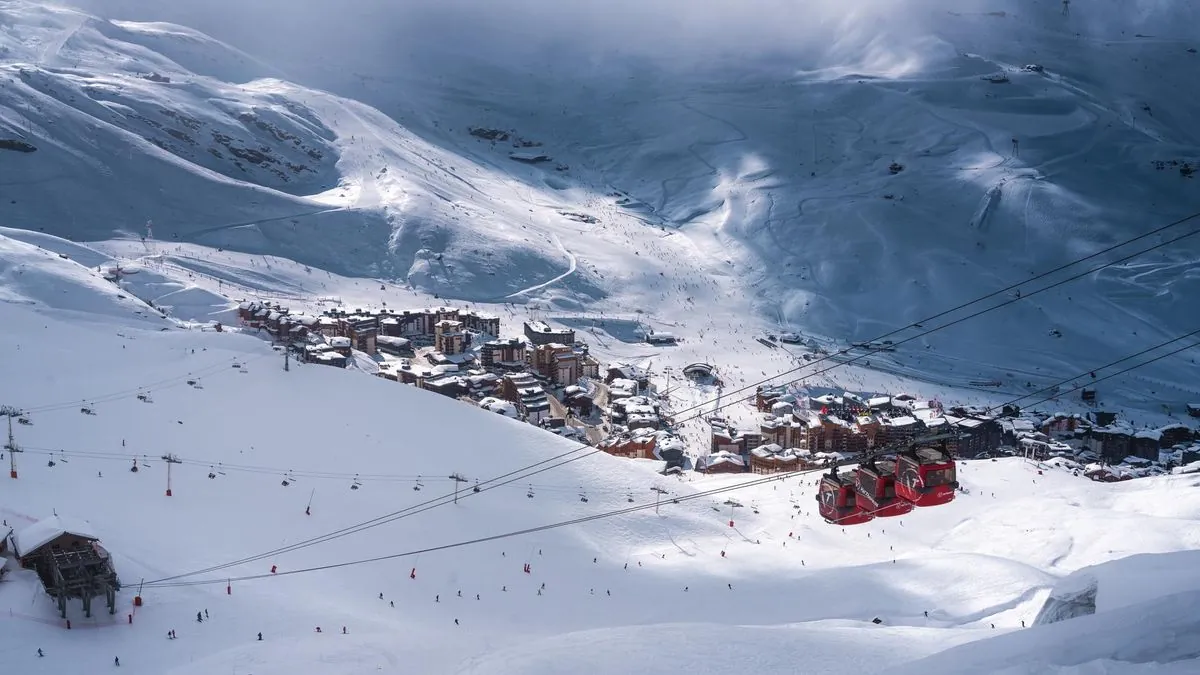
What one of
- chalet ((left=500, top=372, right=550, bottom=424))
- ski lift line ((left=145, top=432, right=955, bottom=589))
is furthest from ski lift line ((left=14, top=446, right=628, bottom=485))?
chalet ((left=500, top=372, right=550, bottom=424))

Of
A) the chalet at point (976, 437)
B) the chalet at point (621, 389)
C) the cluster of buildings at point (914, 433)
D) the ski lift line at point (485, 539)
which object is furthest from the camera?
the chalet at point (621, 389)

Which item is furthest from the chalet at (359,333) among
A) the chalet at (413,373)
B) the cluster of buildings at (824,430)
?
the cluster of buildings at (824,430)

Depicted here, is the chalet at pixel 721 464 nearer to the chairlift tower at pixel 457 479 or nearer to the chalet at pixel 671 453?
the chalet at pixel 671 453

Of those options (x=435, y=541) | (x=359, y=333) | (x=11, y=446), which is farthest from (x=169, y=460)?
(x=359, y=333)

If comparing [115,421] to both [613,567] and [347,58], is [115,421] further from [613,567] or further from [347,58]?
[347,58]

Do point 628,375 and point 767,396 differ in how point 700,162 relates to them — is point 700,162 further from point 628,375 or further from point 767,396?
point 767,396

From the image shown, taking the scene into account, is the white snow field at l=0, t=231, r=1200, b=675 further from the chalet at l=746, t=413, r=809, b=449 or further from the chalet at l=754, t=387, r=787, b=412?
the chalet at l=754, t=387, r=787, b=412

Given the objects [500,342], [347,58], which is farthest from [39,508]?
[347,58]
